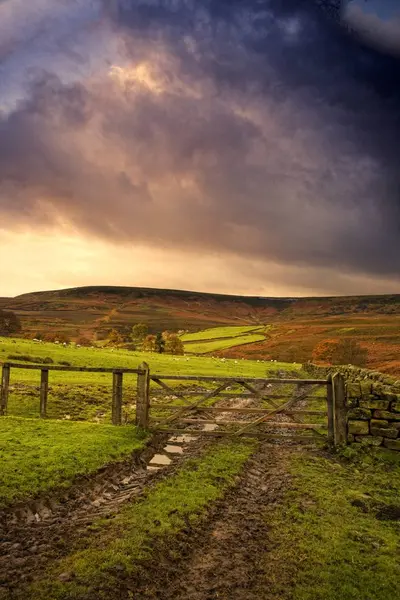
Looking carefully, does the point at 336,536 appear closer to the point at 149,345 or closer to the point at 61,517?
the point at 61,517

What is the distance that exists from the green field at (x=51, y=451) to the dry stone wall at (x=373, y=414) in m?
7.47

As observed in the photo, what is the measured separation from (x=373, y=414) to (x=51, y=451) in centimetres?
1055

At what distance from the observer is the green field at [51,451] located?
9.48m

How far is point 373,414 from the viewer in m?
13.8

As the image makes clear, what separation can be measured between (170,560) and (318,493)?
481 centimetres

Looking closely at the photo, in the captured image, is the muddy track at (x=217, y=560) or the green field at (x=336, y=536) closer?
the muddy track at (x=217, y=560)

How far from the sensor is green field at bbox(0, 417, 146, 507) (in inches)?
373

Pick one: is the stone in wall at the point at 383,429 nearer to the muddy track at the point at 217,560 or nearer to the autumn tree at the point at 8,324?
the muddy track at the point at 217,560

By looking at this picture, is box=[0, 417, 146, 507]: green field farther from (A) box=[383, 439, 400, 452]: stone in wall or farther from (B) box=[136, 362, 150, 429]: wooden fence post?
(A) box=[383, 439, 400, 452]: stone in wall

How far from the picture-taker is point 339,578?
20.2 ft

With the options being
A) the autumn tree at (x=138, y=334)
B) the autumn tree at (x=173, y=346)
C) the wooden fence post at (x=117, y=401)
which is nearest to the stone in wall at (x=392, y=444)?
the wooden fence post at (x=117, y=401)

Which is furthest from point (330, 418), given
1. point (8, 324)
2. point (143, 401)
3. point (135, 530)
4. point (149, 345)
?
point (8, 324)

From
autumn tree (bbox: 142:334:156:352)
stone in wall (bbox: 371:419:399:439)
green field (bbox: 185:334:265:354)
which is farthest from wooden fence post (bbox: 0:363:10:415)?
green field (bbox: 185:334:265:354)

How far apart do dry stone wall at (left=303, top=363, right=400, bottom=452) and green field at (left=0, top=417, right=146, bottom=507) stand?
7471 millimetres
